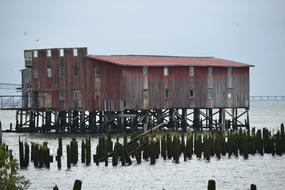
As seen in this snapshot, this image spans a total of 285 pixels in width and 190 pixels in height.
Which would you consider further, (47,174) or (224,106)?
(224,106)

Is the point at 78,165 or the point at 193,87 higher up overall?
the point at 193,87

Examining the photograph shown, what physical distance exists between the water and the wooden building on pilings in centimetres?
2394

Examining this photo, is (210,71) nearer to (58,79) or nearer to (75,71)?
(75,71)

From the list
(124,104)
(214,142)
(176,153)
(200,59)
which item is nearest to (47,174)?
(176,153)

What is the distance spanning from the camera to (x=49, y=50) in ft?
293

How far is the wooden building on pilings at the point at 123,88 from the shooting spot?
8462 centimetres

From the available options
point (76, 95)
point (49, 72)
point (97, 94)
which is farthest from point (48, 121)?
point (97, 94)

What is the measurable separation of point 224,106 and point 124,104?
40.9ft

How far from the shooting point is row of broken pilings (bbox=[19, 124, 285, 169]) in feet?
181

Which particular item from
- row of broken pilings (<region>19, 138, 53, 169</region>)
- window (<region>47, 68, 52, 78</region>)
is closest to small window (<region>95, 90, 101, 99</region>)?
window (<region>47, 68, 52, 78</region>)

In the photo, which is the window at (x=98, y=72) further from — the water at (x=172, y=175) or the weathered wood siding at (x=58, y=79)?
the water at (x=172, y=175)

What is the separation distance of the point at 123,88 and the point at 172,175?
29.0 m

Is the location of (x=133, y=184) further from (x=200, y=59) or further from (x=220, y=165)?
(x=200, y=59)

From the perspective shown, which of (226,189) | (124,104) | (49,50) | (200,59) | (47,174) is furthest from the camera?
(200,59)
